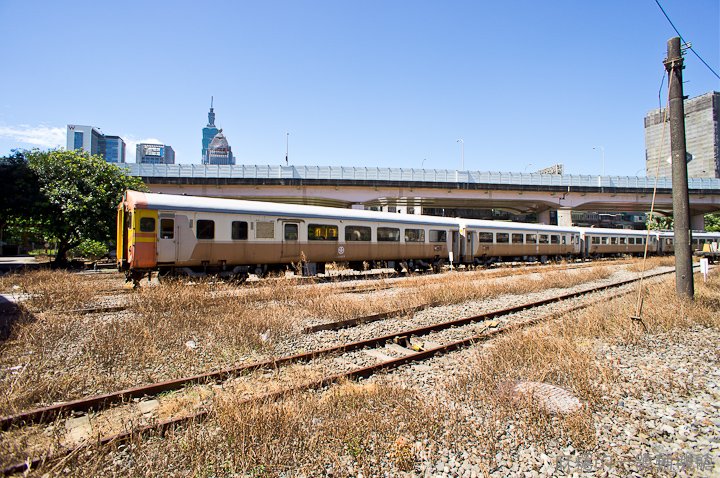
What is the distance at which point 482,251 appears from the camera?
76.6 ft

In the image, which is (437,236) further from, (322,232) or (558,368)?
(558,368)

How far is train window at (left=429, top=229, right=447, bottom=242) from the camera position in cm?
2053

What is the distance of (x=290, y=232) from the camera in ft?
49.0

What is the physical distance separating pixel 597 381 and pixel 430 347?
2.61 m

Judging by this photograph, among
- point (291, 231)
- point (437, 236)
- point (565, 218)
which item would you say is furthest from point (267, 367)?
point (565, 218)

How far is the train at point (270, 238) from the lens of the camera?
39.8ft

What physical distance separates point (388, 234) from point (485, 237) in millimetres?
8384

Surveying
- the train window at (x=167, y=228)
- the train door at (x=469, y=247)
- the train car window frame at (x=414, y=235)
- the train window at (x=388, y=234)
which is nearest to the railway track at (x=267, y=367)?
the train window at (x=167, y=228)

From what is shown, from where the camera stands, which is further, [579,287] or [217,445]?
[579,287]

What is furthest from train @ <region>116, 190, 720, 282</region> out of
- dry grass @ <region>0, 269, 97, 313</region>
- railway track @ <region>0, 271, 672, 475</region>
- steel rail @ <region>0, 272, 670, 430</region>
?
steel rail @ <region>0, 272, 670, 430</region>

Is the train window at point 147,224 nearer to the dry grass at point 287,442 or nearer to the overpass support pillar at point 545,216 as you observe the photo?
the dry grass at point 287,442

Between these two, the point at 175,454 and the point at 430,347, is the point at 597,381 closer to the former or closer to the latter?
the point at 430,347

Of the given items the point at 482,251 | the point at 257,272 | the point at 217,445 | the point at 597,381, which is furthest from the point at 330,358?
the point at 482,251

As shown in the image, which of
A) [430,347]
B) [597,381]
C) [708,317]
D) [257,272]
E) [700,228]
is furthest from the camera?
[700,228]
